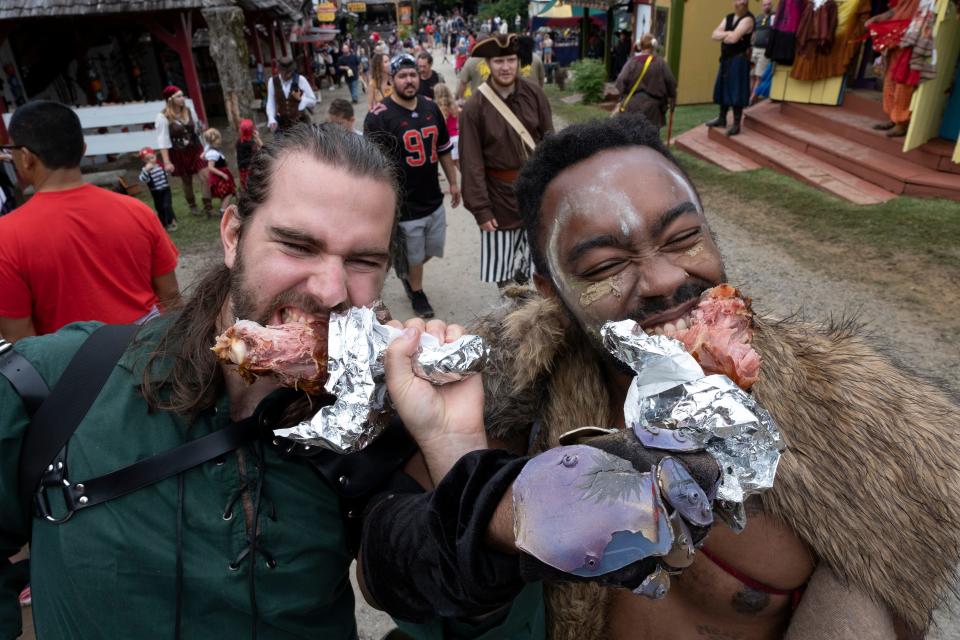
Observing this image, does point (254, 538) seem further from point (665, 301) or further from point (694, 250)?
point (694, 250)

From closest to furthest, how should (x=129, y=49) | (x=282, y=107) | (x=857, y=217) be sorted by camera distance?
1. (x=857, y=217)
2. (x=282, y=107)
3. (x=129, y=49)

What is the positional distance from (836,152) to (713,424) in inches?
395

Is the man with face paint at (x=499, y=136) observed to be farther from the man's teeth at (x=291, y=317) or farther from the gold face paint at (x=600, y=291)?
the man's teeth at (x=291, y=317)

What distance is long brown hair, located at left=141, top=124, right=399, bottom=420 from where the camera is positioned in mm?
1571

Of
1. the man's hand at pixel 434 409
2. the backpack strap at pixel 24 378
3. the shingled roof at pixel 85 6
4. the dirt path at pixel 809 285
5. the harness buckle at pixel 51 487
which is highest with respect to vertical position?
the shingled roof at pixel 85 6

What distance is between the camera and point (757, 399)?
1696 millimetres

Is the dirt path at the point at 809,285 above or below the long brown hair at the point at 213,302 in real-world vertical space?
below

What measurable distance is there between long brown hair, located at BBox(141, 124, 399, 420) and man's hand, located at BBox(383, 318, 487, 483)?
19.6 inches

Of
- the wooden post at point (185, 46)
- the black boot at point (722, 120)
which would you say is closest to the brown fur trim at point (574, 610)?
the black boot at point (722, 120)

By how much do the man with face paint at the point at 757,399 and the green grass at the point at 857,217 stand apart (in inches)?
244

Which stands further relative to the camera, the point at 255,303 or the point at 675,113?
the point at 675,113

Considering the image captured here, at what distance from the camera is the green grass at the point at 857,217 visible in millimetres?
6891

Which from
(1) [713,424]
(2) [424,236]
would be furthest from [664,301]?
(2) [424,236]

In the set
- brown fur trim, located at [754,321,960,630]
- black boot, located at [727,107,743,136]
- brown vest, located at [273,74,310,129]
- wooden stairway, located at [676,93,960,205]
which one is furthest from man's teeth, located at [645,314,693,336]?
brown vest, located at [273,74,310,129]
